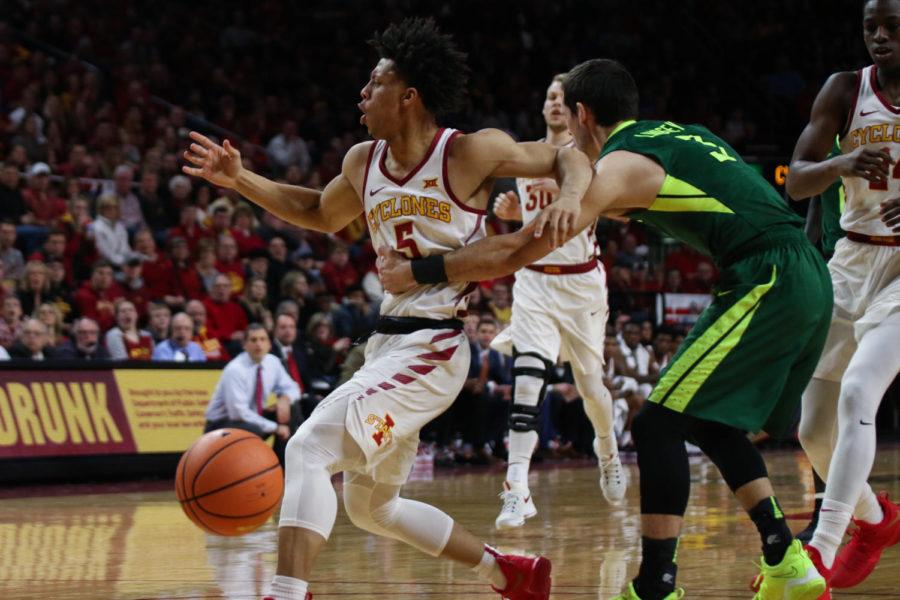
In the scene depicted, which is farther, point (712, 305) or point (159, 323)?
point (159, 323)

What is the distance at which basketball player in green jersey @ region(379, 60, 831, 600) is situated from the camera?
192 inches

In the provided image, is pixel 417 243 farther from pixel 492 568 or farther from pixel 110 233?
pixel 110 233

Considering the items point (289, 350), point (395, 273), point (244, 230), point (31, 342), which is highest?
point (395, 273)

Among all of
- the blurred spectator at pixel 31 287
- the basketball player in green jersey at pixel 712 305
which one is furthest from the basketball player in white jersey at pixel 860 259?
the blurred spectator at pixel 31 287

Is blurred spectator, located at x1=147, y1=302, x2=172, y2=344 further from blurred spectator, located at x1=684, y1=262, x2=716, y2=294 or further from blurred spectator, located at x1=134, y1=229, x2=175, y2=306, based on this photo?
blurred spectator, located at x1=684, y1=262, x2=716, y2=294

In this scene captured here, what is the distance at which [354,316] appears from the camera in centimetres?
1538

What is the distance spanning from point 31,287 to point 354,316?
3.70 meters

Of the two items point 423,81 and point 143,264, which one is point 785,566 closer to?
point 423,81

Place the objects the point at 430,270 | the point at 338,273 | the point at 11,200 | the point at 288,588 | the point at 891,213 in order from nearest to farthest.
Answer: the point at 288,588
the point at 430,270
the point at 891,213
the point at 11,200
the point at 338,273

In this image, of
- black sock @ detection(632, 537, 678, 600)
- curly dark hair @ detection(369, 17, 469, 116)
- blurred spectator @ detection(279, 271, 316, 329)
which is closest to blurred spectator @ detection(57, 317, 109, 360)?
blurred spectator @ detection(279, 271, 316, 329)

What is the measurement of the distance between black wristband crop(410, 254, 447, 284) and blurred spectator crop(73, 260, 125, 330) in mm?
8955

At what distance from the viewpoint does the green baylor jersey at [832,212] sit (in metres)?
6.41

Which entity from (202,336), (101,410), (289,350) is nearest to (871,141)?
(101,410)

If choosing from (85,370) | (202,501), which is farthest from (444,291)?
(85,370)
